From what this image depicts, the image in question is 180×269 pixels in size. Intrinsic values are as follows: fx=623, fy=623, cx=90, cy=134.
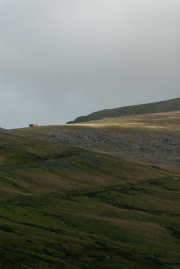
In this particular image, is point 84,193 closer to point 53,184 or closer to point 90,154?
point 53,184

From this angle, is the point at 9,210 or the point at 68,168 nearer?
the point at 9,210

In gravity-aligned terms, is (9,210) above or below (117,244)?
above

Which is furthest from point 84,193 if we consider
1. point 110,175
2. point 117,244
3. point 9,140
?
point 9,140

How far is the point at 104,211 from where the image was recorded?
111 meters

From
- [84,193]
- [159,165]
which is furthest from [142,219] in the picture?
[159,165]

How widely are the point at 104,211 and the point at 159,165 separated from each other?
68.8 metres

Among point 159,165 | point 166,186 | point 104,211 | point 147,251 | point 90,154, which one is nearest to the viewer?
point 147,251

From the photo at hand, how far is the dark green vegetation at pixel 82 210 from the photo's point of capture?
76250 mm

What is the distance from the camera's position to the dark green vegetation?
76.2 metres

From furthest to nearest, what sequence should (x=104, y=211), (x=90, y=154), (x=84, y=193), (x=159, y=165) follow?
(x=159, y=165)
(x=90, y=154)
(x=84, y=193)
(x=104, y=211)

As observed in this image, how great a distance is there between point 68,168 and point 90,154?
20224 mm

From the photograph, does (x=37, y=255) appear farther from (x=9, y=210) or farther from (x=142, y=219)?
(x=142, y=219)

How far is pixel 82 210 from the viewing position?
107375mm

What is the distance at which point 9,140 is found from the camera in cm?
17062
